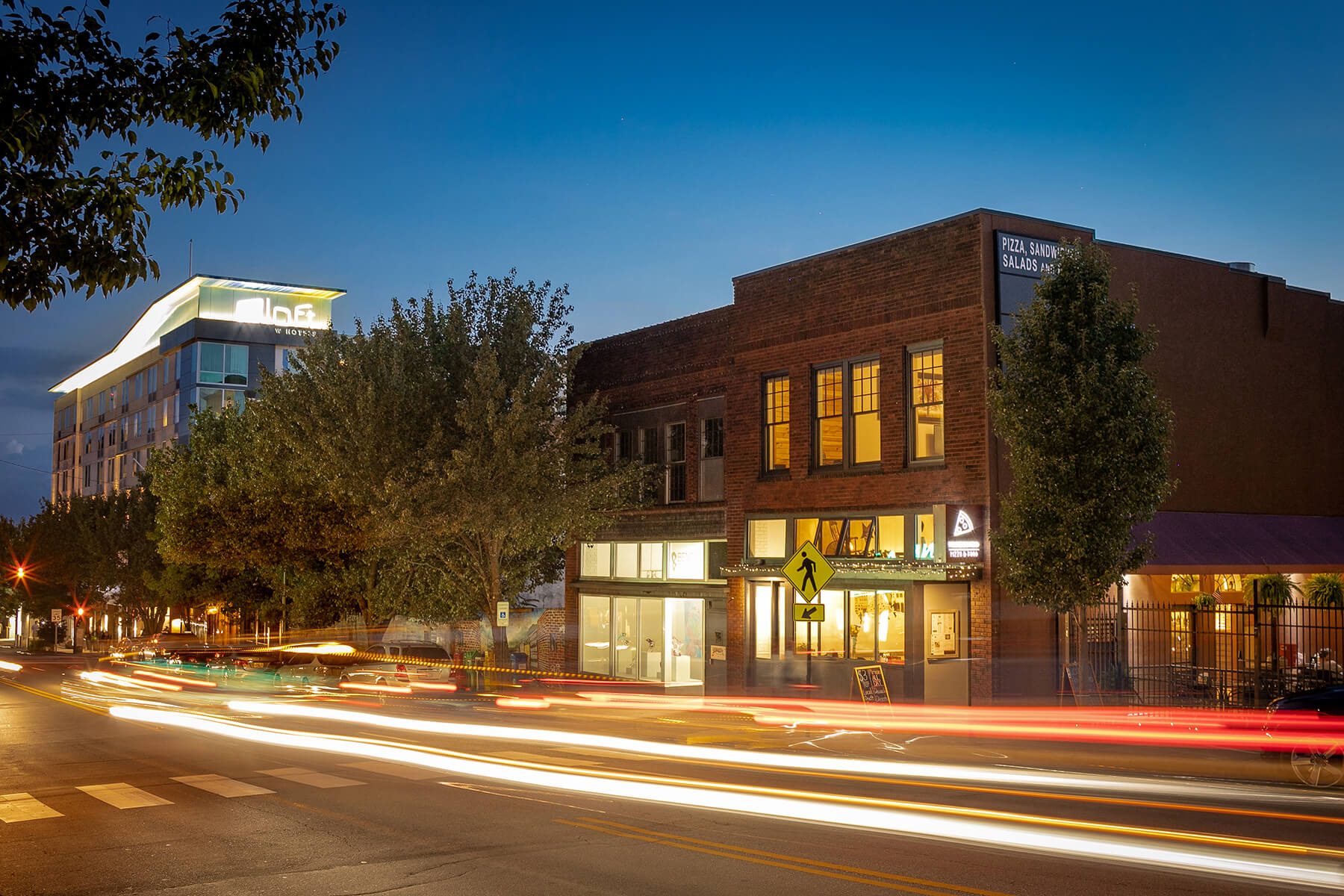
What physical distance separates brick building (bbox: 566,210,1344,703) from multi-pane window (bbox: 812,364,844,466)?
0.05m

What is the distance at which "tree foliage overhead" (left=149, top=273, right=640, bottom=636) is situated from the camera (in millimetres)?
30375

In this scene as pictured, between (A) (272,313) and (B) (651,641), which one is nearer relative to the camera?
(B) (651,641)

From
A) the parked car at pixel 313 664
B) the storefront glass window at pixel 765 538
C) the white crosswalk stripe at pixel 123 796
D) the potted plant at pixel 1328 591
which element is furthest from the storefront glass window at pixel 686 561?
the white crosswalk stripe at pixel 123 796

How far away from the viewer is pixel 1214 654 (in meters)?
26.0

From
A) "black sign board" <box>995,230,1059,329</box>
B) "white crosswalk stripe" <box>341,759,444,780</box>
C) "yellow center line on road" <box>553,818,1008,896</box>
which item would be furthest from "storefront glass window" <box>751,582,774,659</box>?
"yellow center line on road" <box>553,818,1008,896</box>

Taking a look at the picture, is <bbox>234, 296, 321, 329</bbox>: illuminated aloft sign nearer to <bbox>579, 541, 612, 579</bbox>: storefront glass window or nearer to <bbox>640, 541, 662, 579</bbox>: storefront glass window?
<bbox>579, 541, 612, 579</bbox>: storefront glass window

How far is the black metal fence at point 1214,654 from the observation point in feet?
72.3

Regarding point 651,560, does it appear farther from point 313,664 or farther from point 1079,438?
point 1079,438

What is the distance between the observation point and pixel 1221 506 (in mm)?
27047

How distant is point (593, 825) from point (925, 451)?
14515 millimetres

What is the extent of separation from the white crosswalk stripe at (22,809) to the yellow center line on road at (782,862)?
588 centimetres

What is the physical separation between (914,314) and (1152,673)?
8.61 m

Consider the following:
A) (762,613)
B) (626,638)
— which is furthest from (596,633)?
(762,613)

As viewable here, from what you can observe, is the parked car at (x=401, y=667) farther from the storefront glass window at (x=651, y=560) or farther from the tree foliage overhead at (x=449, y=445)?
the storefront glass window at (x=651, y=560)
